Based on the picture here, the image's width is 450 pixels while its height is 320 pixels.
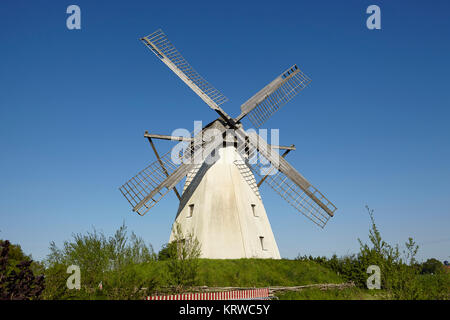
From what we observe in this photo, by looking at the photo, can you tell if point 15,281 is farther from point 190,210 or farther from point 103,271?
point 190,210

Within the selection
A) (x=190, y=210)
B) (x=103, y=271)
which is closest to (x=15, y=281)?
(x=103, y=271)

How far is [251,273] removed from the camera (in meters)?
17.3

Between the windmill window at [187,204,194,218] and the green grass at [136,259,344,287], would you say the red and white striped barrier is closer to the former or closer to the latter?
the green grass at [136,259,344,287]

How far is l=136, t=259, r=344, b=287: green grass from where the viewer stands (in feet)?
54.3

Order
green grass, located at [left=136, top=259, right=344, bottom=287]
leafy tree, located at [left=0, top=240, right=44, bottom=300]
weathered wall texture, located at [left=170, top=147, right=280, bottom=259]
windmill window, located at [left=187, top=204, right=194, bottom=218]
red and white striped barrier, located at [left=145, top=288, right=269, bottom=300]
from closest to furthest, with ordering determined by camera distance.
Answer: leafy tree, located at [left=0, top=240, right=44, bottom=300] → red and white striped barrier, located at [left=145, top=288, right=269, bottom=300] → green grass, located at [left=136, top=259, right=344, bottom=287] → weathered wall texture, located at [left=170, top=147, right=280, bottom=259] → windmill window, located at [left=187, top=204, right=194, bottom=218]

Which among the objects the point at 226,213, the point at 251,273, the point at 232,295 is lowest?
the point at 232,295

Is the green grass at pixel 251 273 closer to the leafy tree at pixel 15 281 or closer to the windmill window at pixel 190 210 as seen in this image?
the windmill window at pixel 190 210

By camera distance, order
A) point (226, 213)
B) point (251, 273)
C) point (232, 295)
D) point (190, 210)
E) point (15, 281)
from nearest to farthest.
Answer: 1. point (15, 281)
2. point (232, 295)
3. point (251, 273)
4. point (226, 213)
5. point (190, 210)

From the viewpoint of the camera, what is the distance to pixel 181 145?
21.4 metres

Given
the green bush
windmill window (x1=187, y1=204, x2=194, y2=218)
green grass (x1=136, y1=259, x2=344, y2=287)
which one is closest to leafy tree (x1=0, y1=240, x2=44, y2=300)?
the green bush

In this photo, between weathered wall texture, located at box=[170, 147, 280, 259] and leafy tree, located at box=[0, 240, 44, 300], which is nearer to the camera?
leafy tree, located at box=[0, 240, 44, 300]

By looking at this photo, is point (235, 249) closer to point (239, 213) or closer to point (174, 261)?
point (239, 213)

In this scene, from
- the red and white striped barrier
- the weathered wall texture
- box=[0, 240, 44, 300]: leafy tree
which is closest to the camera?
box=[0, 240, 44, 300]: leafy tree
